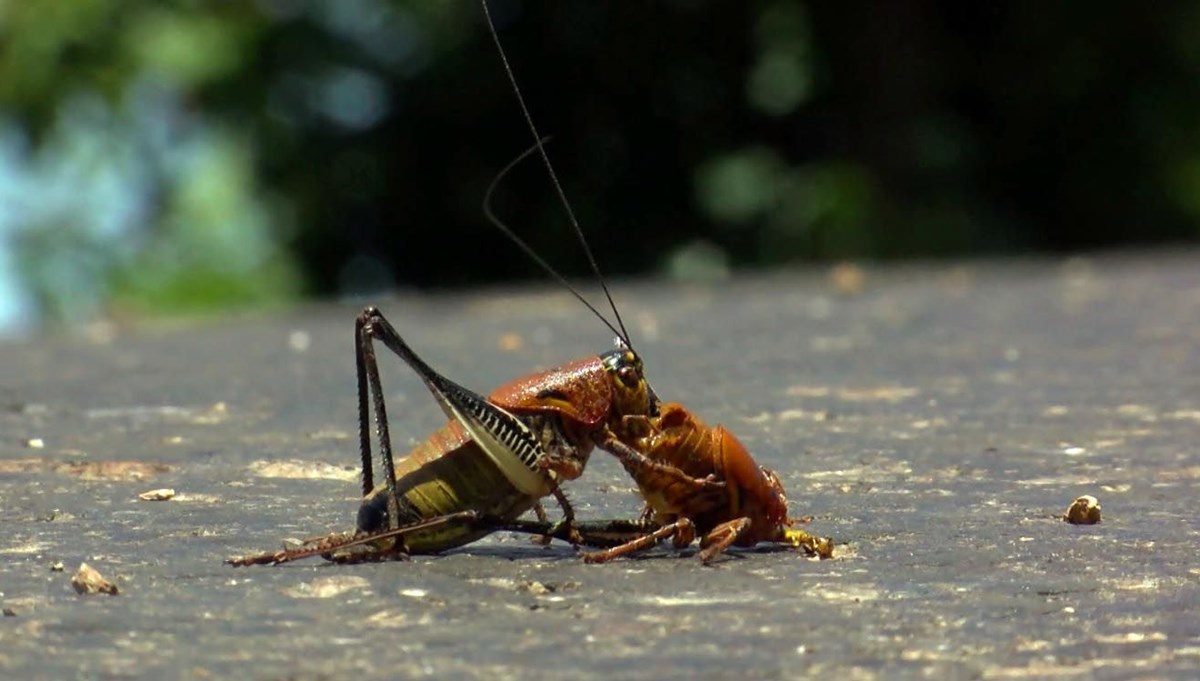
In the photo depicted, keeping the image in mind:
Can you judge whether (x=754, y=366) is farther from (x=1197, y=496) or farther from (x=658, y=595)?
(x=658, y=595)

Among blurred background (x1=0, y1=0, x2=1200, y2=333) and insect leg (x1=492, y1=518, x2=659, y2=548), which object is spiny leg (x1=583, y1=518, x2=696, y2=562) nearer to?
insect leg (x1=492, y1=518, x2=659, y2=548)

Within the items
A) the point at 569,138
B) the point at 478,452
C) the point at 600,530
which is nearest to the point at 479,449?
the point at 478,452

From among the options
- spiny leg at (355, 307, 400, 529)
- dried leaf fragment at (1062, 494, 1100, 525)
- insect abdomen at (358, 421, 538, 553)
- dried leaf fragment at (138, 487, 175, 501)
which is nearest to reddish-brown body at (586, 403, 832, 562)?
insect abdomen at (358, 421, 538, 553)

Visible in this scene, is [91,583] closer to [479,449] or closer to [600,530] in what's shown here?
[479,449]

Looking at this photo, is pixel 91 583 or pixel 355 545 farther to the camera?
pixel 355 545

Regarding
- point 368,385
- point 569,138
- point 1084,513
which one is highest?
point 569,138

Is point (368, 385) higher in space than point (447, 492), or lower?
higher

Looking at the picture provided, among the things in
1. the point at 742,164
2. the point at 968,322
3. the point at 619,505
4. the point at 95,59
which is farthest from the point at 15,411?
the point at 742,164
